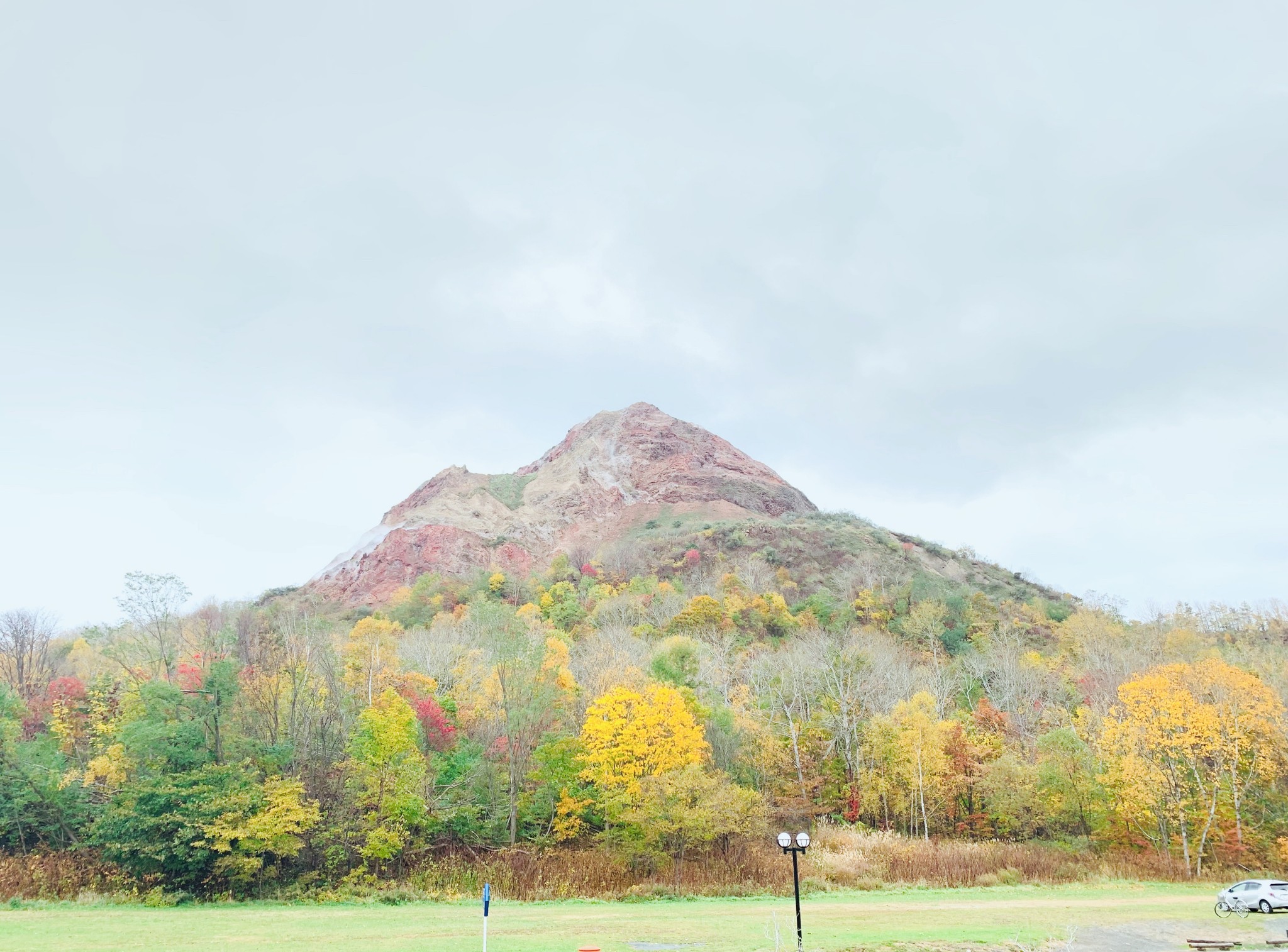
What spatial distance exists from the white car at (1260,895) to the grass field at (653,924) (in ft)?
2.60

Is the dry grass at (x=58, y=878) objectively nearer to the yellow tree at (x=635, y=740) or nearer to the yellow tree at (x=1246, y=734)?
the yellow tree at (x=635, y=740)

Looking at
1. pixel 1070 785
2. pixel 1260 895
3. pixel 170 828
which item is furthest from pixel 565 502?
pixel 1260 895

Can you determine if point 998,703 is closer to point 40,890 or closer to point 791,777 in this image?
point 791,777

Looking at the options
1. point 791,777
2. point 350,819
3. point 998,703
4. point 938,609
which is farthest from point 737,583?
point 350,819

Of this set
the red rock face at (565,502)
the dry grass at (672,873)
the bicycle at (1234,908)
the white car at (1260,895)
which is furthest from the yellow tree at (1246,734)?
the red rock face at (565,502)

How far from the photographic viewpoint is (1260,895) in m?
22.6

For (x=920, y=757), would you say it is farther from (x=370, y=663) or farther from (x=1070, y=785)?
(x=370, y=663)

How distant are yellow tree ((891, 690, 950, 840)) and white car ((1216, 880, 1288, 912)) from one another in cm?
1877

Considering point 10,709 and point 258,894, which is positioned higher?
point 10,709

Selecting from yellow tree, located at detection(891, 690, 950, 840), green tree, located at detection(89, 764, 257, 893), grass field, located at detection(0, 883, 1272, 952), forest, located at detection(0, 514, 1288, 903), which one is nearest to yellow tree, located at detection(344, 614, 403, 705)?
forest, located at detection(0, 514, 1288, 903)

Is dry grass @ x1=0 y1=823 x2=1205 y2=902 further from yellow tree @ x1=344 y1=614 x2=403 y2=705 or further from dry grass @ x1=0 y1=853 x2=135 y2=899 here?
yellow tree @ x1=344 y1=614 x2=403 y2=705

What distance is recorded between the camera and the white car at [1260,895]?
22.5 meters

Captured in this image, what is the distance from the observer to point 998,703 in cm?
5734

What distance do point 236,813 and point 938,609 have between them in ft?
237
